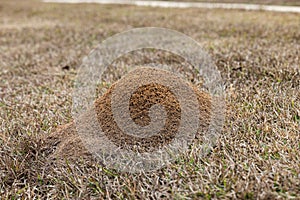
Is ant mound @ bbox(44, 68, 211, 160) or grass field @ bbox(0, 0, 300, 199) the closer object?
grass field @ bbox(0, 0, 300, 199)

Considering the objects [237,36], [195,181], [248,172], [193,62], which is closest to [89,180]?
[195,181]

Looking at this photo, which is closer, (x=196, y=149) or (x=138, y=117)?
(x=196, y=149)

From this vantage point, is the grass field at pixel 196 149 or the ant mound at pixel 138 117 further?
the ant mound at pixel 138 117
